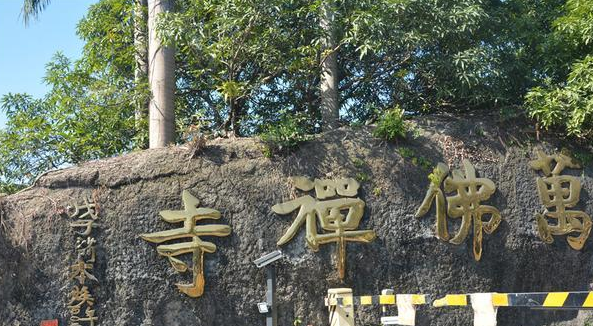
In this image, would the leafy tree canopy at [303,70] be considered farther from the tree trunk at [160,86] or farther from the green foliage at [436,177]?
the green foliage at [436,177]

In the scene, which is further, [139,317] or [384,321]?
[139,317]

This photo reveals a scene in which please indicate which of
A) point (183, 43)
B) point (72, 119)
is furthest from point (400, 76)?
point (72, 119)

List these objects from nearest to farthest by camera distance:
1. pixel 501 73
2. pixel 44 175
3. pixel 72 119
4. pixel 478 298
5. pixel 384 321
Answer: pixel 478 298 → pixel 384 321 → pixel 44 175 → pixel 501 73 → pixel 72 119

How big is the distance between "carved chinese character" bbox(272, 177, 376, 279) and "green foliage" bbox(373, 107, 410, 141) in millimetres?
924

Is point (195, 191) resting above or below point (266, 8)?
below

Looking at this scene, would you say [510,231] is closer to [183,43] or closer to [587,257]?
[587,257]

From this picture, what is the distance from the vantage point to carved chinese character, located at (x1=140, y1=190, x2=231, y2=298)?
9219 mm

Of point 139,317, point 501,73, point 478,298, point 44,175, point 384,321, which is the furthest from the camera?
point 501,73

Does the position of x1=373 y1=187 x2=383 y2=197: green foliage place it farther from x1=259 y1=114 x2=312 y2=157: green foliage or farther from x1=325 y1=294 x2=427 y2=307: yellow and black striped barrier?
x1=325 y1=294 x2=427 y2=307: yellow and black striped barrier

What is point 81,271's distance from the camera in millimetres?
9172

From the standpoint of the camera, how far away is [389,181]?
32.9 ft

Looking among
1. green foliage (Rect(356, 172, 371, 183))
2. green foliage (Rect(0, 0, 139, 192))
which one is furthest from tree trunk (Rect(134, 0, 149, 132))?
green foliage (Rect(356, 172, 371, 183))

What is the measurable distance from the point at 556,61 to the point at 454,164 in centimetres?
270

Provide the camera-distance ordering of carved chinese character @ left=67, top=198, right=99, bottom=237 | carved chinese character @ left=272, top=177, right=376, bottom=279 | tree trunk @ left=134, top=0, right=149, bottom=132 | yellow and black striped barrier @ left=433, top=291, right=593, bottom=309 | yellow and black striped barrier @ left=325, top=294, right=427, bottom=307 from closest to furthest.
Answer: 1. yellow and black striped barrier @ left=433, top=291, right=593, bottom=309
2. yellow and black striped barrier @ left=325, top=294, right=427, bottom=307
3. carved chinese character @ left=67, top=198, right=99, bottom=237
4. carved chinese character @ left=272, top=177, right=376, bottom=279
5. tree trunk @ left=134, top=0, right=149, bottom=132
